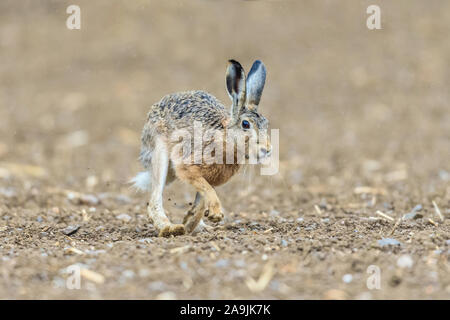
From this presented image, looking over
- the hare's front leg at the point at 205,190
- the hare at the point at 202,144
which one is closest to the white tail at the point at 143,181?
the hare at the point at 202,144

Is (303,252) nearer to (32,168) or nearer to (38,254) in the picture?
(38,254)

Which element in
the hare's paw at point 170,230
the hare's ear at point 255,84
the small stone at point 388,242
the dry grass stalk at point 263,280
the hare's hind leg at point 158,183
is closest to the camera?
the dry grass stalk at point 263,280

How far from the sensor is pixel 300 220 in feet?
23.5

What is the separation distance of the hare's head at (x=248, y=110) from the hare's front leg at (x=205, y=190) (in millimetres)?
493

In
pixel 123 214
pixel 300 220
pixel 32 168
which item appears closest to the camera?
pixel 300 220

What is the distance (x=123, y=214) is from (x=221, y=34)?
9.50 metres

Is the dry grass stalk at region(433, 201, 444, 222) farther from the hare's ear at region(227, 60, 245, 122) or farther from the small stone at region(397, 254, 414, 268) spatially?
the hare's ear at region(227, 60, 245, 122)

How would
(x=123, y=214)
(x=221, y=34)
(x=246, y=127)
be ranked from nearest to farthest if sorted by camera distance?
1. (x=246, y=127)
2. (x=123, y=214)
3. (x=221, y=34)

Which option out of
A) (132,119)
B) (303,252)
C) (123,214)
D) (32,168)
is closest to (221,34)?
(132,119)

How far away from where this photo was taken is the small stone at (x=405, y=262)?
5074mm

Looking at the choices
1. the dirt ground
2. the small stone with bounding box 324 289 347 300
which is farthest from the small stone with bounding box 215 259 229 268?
the small stone with bounding box 324 289 347 300

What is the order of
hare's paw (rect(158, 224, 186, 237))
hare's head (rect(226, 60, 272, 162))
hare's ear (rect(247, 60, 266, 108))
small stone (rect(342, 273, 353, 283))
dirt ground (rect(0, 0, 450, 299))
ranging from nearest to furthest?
small stone (rect(342, 273, 353, 283))
dirt ground (rect(0, 0, 450, 299))
hare's head (rect(226, 60, 272, 162))
hare's paw (rect(158, 224, 186, 237))
hare's ear (rect(247, 60, 266, 108))

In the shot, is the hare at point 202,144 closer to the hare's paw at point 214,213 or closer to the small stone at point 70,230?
the hare's paw at point 214,213

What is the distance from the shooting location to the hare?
21.2 feet
